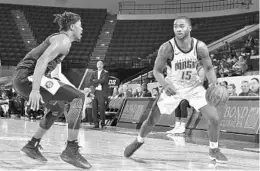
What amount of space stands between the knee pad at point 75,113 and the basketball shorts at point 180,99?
100cm

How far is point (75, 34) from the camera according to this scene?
3.85m

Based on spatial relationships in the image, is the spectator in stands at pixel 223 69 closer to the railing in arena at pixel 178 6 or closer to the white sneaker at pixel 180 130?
the white sneaker at pixel 180 130

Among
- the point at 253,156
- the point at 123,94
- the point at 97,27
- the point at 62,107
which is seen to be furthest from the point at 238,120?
the point at 97,27

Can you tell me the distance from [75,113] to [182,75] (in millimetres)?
1275

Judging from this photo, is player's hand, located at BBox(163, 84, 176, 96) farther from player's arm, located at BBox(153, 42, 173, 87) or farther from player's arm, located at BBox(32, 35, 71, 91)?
player's arm, located at BBox(32, 35, 71, 91)

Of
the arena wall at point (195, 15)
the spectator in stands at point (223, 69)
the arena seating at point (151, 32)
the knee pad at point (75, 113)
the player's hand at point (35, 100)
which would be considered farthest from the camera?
the arena wall at point (195, 15)

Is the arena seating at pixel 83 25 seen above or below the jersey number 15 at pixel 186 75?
above

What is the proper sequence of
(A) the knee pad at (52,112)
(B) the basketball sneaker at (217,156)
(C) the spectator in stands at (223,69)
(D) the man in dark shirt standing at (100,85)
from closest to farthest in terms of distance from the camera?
(A) the knee pad at (52,112), (B) the basketball sneaker at (217,156), (D) the man in dark shirt standing at (100,85), (C) the spectator in stands at (223,69)

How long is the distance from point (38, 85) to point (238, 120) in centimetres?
483

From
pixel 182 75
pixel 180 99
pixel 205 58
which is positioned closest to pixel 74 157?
pixel 180 99

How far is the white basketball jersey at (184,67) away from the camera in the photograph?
445cm

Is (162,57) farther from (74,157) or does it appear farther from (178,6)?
(178,6)

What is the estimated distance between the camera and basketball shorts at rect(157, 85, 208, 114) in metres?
4.46

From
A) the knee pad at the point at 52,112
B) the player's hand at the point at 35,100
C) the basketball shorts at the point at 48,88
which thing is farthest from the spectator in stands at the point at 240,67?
the player's hand at the point at 35,100
